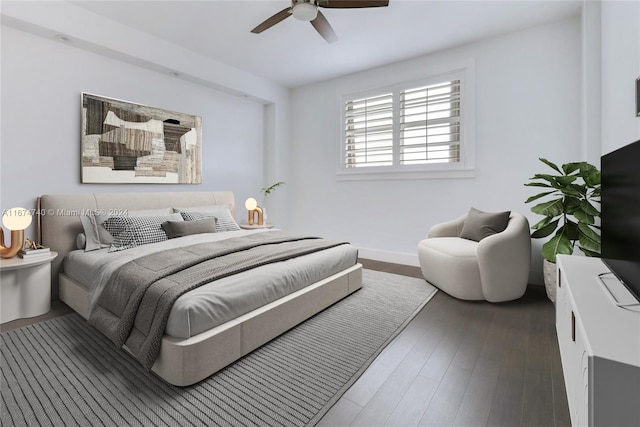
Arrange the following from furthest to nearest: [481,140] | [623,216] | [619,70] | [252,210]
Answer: [252,210] < [481,140] < [619,70] < [623,216]

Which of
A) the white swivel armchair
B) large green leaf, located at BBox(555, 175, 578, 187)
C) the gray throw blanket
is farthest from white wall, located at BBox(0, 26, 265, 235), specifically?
large green leaf, located at BBox(555, 175, 578, 187)

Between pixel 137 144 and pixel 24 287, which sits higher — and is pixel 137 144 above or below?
above

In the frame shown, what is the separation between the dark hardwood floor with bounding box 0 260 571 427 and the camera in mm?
1458

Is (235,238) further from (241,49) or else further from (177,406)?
(241,49)

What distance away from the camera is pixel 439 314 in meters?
2.63

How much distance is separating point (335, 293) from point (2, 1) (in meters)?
3.76

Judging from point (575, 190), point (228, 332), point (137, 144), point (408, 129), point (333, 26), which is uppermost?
point (333, 26)

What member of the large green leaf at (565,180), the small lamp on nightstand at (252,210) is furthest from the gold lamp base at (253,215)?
the large green leaf at (565,180)

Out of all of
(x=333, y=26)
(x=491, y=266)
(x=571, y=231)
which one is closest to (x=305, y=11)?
(x=333, y=26)

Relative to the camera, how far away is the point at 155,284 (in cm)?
186

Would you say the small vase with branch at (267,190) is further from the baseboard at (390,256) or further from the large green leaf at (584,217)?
the large green leaf at (584,217)

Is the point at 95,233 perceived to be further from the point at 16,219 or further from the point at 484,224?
the point at 484,224

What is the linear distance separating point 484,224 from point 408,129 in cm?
174

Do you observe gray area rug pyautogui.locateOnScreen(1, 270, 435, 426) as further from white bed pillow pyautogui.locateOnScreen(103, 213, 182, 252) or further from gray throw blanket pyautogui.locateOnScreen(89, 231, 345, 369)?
white bed pillow pyautogui.locateOnScreen(103, 213, 182, 252)
